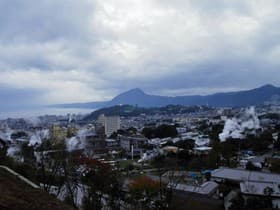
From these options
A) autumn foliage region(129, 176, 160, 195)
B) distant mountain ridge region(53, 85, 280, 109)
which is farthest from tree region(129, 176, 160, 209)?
distant mountain ridge region(53, 85, 280, 109)

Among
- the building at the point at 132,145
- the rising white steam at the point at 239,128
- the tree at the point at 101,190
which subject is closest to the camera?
the tree at the point at 101,190

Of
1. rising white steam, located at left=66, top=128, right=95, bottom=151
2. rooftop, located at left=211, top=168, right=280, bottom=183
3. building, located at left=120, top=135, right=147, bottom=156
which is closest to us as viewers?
rooftop, located at left=211, top=168, right=280, bottom=183

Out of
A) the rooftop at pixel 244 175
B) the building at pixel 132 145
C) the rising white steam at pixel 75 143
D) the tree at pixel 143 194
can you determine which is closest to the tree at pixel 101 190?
the tree at pixel 143 194

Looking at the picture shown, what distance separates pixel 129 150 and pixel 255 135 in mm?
10376

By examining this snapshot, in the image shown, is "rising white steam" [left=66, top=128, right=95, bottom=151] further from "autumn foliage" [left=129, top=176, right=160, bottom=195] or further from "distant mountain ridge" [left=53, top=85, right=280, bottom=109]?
"distant mountain ridge" [left=53, top=85, right=280, bottom=109]

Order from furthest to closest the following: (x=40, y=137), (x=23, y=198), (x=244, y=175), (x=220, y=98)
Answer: (x=220, y=98) < (x=40, y=137) < (x=244, y=175) < (x=23, y=198)

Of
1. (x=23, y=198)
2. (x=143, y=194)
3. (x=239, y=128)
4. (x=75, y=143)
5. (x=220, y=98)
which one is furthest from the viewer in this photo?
(x=220, y=98)

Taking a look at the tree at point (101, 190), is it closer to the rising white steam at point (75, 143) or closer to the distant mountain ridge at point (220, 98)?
the rising white steam at point (75, 143)

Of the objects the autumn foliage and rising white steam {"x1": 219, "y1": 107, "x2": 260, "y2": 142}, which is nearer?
the autumn foliage

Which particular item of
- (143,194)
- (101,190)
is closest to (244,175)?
(143,194)

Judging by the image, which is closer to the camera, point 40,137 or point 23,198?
point 23,198

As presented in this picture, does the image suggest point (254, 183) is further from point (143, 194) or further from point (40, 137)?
point (40, 137)

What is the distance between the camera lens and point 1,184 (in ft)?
11.0

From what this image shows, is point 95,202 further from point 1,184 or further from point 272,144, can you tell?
point 272,144
